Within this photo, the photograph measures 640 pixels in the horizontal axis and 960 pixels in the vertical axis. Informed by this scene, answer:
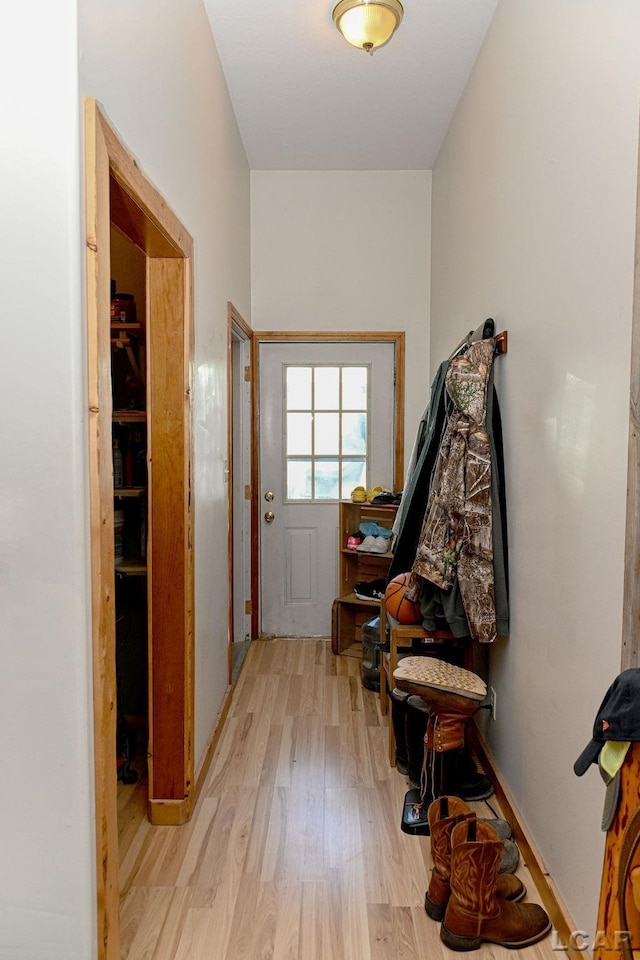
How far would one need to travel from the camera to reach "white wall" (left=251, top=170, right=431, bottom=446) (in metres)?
4.18

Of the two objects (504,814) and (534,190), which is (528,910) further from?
(534,190)

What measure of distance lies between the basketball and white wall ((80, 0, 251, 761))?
2.52 feet

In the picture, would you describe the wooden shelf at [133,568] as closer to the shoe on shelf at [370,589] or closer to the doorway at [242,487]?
the doorway at [242,487]

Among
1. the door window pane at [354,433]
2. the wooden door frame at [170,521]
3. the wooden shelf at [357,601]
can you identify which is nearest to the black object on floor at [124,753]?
the wooden door frame at [170,521]

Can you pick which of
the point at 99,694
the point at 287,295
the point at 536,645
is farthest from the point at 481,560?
the point at 287,295

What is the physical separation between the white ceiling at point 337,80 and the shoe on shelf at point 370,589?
2576mm

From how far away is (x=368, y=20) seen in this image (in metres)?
2.46

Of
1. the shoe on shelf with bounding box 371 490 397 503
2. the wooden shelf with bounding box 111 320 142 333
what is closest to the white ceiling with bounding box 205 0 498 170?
the wooden shelf with bounding box 111 320 142 333

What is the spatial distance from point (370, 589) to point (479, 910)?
7.38 feet

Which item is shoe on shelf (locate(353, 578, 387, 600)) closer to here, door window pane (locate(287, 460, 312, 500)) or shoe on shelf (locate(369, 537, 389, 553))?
shoe on shelf (locate(369, 537, 389, 553))

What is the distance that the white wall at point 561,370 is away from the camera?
146cm

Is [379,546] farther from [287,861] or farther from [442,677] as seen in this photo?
[287,861]

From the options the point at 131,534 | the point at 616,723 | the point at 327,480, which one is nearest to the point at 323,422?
the point at 327,480

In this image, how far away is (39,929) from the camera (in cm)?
133
